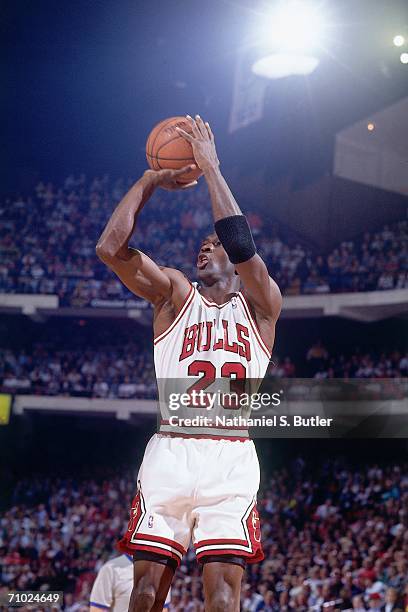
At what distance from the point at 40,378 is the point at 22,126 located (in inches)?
362

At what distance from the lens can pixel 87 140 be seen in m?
25.6

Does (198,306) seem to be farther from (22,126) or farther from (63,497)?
(22,126)

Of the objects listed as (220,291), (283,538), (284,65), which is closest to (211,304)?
(220,291)

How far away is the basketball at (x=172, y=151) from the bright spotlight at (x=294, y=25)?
14.4 metres

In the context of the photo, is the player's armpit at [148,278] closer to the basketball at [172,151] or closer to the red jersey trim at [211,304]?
the red jersey trim at [211,304]

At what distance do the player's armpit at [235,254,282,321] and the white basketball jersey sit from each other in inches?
3.5

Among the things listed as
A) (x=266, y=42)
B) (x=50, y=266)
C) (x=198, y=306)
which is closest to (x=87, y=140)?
(x=50, y=266)

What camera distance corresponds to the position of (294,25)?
18078mm

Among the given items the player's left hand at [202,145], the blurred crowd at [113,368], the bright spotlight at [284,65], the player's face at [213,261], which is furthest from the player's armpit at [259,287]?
the bright spotlight at [284,65]

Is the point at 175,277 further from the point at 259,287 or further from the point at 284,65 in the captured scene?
the point at 284,65

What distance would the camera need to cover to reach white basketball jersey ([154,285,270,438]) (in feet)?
13.1

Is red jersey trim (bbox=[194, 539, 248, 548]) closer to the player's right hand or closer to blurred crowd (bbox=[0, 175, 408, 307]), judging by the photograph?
the player's right hand

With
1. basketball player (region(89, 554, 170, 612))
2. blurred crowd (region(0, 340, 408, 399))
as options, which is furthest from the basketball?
blurred crowd (region(0, 340, 408, 399))

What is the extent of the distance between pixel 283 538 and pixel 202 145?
491 inches
